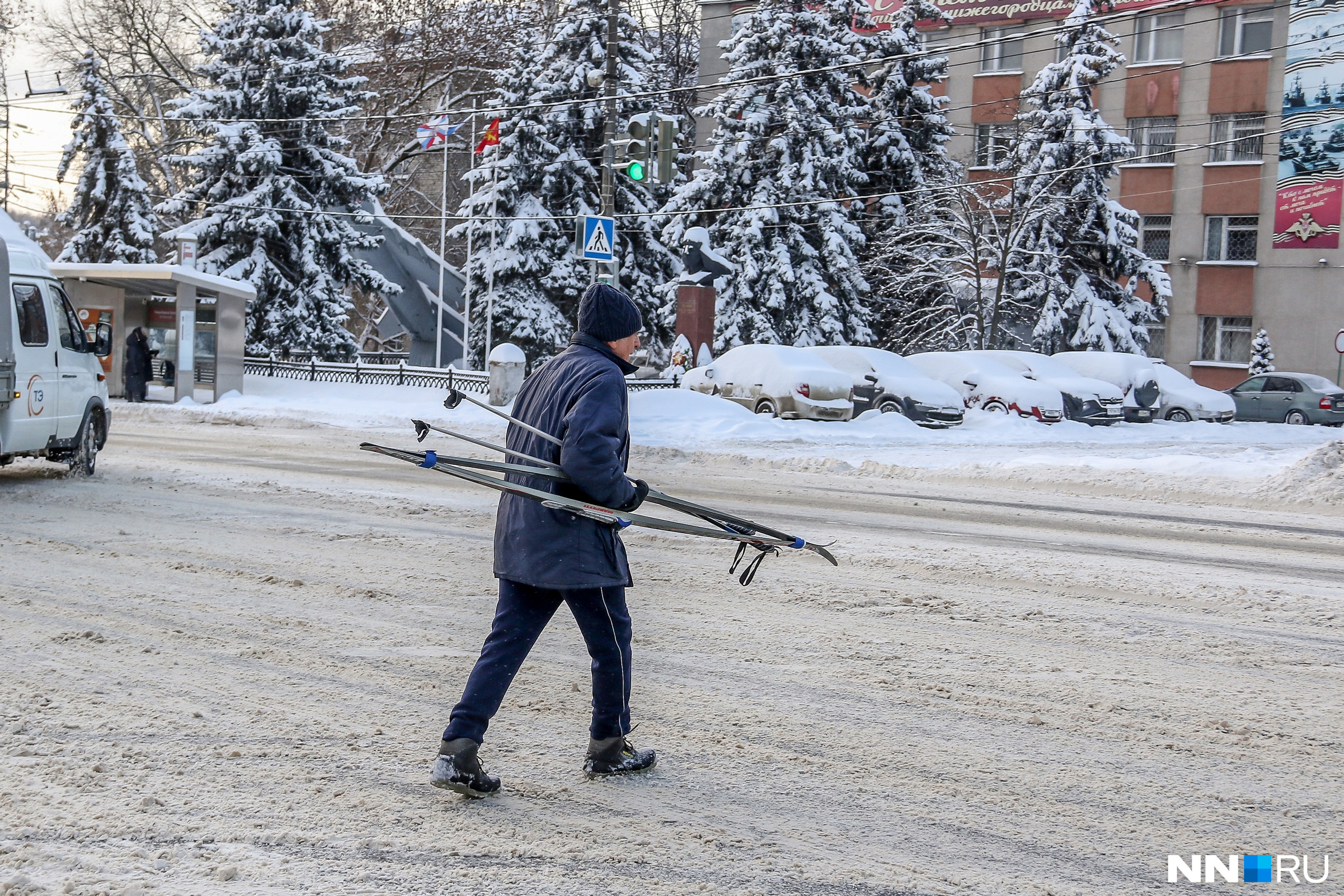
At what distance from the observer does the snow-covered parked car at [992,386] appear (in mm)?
25203

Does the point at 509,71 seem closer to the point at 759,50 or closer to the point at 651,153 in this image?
the point at 759,50

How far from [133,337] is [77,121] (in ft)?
64.7

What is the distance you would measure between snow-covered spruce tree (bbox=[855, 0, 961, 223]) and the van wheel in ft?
98.1

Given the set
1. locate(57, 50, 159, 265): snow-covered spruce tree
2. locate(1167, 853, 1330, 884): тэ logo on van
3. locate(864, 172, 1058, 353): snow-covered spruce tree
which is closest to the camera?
locate(1167, 853, 1330, 884): тэ logo on van

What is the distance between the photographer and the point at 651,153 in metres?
17.7

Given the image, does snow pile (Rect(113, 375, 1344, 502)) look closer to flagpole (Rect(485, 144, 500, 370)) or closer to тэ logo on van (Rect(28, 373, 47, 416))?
тэ logo on van (Rect(28, 373, 47, 416))

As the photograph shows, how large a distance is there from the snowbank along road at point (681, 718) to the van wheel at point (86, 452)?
263 cm

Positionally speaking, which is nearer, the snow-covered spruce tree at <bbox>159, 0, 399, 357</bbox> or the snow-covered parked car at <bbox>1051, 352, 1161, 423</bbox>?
the snow-covered parked car at <bbox>1051, 352, 1161, 423</bbox>

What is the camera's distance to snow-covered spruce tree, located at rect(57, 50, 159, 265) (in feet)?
134

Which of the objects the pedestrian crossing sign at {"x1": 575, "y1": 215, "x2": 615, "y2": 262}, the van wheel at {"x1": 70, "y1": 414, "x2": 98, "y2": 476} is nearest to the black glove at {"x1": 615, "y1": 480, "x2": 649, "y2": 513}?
the van wheel at {"x1": 70, "y1": 414, "x2": 98, "y2": 476}

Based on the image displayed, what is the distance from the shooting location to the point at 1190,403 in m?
30.0

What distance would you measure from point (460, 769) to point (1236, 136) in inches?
1764

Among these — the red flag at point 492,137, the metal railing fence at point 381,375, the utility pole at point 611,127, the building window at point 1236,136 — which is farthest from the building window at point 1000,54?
the utility pole at point 611,127

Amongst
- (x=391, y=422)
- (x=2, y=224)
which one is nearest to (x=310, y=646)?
(x=2, y=224)
